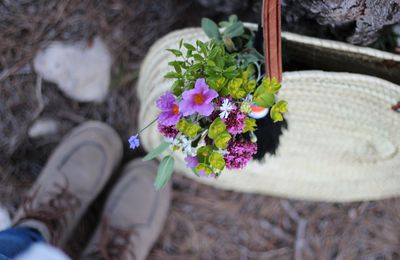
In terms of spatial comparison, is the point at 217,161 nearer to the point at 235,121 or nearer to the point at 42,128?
the point at 235,121

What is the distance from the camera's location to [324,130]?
37.7 inches

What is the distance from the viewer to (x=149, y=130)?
984 millimetres

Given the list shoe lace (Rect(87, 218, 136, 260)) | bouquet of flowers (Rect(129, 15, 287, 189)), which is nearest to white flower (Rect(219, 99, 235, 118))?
bouquet of flowers (Rect(129, 15, 287, 189))

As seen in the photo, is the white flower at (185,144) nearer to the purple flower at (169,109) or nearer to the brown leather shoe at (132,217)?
the purple flower at (169,109)

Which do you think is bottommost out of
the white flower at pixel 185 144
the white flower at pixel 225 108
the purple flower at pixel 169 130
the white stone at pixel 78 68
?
the white stone at pixel 78 68

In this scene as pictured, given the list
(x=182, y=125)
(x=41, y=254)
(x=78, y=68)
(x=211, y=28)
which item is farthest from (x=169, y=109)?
(x=78, y=68)

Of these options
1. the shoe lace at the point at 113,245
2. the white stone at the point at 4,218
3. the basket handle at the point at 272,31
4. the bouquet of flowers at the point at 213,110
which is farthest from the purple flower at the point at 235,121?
the white stone at the point at 4,218

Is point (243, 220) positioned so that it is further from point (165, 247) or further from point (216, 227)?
point (165, 247)

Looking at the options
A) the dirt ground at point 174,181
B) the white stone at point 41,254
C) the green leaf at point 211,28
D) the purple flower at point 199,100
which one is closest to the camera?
the purple flower at point 199,100

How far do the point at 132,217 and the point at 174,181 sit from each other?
6.7 inches

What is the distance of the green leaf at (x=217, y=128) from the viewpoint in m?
0.60

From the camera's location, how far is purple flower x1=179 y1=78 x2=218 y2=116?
1.87ft

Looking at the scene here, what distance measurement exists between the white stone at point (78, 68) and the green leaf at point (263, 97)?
0.76 metres

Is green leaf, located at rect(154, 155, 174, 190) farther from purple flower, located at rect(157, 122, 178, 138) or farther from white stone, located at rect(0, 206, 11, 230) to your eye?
white stone, located at rect(0, 206, 11, 230)
